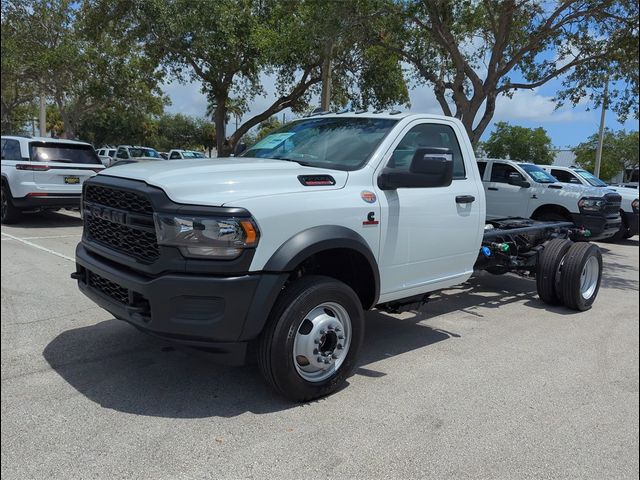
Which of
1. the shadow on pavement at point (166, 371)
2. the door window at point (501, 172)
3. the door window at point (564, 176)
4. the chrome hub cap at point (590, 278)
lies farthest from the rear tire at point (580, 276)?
the door window at point (564, 176)

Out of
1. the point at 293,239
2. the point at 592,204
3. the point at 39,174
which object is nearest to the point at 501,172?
the point at 592,204

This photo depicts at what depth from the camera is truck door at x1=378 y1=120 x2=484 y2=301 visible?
4.18 metres

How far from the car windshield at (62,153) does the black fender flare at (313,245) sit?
9357 mm

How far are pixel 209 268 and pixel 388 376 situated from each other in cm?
184

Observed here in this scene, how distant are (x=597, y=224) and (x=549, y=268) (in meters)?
5.26

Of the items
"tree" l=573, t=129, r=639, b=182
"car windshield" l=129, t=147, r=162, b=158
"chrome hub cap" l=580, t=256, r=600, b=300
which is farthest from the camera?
"tree" l=573, t=129, r=639, b=182

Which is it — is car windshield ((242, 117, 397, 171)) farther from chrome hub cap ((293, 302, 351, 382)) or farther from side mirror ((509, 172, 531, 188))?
side mirror ((509, 172, 531, 188))

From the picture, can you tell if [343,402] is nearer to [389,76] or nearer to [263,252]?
[263,252]

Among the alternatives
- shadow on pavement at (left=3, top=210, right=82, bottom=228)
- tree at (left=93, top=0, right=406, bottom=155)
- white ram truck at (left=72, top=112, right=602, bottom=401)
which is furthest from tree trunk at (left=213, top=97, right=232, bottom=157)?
white ram truck at (left=72, top=112, right=602, bottom=401)

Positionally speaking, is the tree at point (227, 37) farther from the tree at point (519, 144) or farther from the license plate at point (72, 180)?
the tree at point (519, 144)

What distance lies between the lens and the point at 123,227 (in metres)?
3.64

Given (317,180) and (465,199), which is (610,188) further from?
(317,180)

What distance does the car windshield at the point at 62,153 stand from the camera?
10984mm

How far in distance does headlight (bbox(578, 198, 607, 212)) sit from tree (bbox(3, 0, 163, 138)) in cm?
1560
